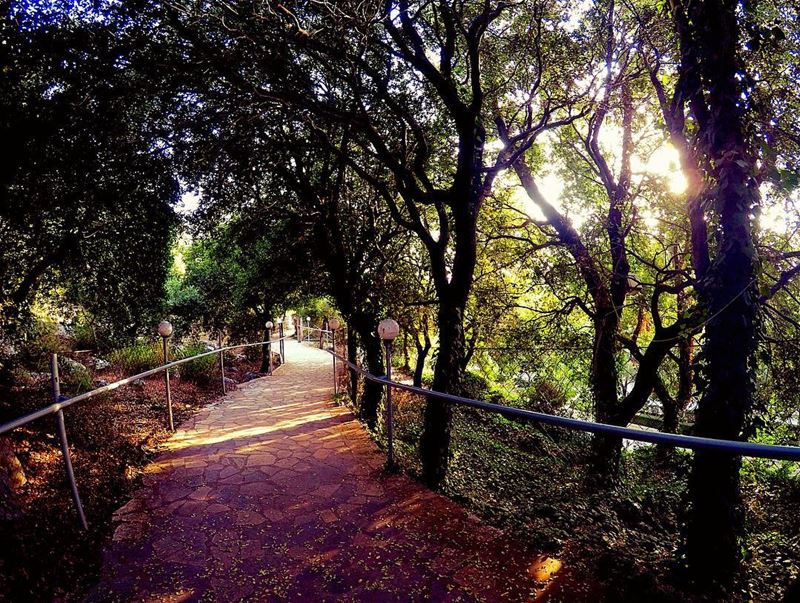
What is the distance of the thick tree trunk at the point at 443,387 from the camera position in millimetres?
5668

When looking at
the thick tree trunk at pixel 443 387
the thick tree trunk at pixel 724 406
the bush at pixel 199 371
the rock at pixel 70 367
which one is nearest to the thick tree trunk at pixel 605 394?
the thick tree trunk at pixel 443 387

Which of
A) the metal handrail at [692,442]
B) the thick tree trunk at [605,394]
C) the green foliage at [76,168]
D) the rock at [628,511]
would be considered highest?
→ the green foliage at [76,168]

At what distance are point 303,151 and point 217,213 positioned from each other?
6.91 ft

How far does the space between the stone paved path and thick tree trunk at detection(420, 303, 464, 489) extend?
105 centimetres

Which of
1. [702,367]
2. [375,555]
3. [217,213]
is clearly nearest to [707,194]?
[702,367]

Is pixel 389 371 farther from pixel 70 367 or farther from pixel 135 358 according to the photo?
pixel 135 358

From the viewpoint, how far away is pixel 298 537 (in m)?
3.04

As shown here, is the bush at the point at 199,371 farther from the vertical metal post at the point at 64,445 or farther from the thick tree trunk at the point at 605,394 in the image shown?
the thick tree trunk at the point at 605,394

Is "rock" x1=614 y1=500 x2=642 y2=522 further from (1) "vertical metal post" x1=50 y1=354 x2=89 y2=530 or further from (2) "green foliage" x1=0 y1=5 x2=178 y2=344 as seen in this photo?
(2) "green foliage" x1=0 y1=5 x2=178 y2=344

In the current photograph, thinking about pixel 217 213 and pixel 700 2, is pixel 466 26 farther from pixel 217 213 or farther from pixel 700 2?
pixel 217 213

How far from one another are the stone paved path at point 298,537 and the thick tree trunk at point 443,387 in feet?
3.45

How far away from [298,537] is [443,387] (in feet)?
9.78

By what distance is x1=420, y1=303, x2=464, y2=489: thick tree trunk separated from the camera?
5.67 meters

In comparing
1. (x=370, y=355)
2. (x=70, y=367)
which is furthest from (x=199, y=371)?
(x=370, y=355)
